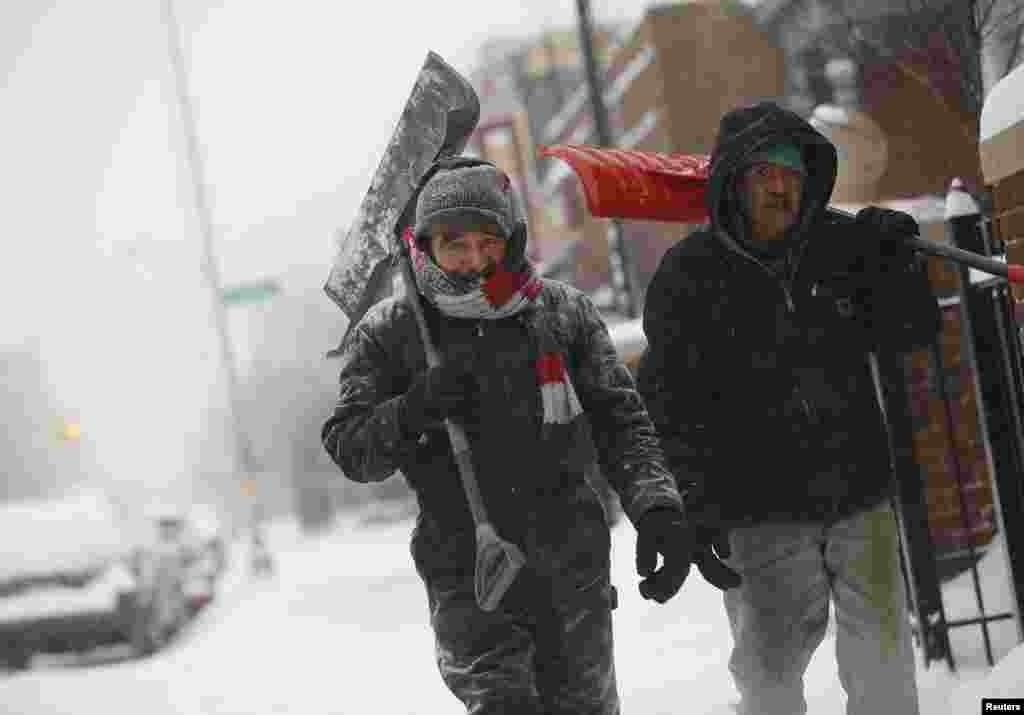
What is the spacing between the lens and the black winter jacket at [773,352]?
11.1ft

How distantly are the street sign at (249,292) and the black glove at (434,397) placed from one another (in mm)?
14899

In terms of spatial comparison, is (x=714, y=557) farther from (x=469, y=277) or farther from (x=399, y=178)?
(x=399, y=178)

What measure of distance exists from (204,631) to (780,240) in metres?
10.7

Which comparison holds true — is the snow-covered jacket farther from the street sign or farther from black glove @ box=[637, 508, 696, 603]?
the street sign

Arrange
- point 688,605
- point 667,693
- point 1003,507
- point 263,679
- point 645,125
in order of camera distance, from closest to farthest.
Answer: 1. point 1003,507
2. point 667,693
3. point 688,605
4. point 263,679
5. point 645,125

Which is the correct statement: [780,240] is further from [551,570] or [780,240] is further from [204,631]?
[204,631]

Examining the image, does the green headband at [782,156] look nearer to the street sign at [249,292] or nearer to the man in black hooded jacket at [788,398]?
the man in black hooded jacket at [788,398]

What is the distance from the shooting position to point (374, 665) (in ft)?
26.5

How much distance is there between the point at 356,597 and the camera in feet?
42.7

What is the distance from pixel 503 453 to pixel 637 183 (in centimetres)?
94

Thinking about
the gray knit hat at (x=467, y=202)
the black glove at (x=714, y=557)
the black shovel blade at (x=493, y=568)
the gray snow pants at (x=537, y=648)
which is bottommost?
the gray snow pants at (x=537, y=648)

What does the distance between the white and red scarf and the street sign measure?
14743 mm

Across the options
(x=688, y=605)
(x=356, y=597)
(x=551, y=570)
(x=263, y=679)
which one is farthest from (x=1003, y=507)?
(x=356, y=597)

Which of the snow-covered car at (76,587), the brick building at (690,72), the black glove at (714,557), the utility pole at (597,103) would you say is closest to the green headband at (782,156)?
the black glove at (714,557)
